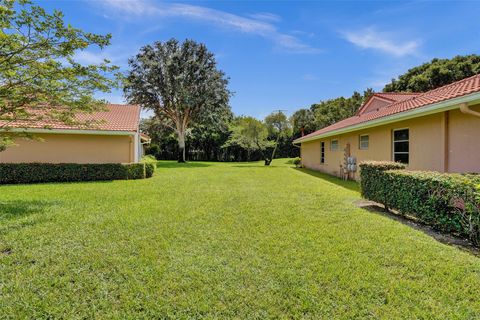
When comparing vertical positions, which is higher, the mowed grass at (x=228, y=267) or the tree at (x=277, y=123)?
the tree at (x=277, y=123)

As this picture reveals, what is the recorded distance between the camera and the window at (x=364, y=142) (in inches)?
478

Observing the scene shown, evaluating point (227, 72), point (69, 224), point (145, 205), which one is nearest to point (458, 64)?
point (227, 72)

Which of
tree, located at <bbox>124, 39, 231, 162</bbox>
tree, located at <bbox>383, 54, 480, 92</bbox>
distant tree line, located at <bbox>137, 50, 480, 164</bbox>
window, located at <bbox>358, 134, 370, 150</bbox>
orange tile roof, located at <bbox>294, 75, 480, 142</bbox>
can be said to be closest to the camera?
orange tile roof, located at <bbox>294, 75, 480, 142</bbox>

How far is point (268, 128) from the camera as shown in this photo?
103ft

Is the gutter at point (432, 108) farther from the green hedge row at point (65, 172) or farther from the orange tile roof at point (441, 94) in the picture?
the green hedge row at point (65, 172)

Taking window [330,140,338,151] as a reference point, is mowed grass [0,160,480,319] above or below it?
below

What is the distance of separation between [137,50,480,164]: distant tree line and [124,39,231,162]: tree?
97.9 inches

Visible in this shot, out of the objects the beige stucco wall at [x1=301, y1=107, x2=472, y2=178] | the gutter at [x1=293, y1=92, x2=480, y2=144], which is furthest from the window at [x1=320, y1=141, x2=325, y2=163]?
the gutter at [x1=293, y1=92, x2=480, y2=144]

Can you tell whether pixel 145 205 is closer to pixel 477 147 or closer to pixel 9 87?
pixel 9 87

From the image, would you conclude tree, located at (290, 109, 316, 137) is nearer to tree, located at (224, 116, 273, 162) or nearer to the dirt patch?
tree, located at (224, 116, 273, 162)

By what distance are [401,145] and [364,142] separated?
2906mm

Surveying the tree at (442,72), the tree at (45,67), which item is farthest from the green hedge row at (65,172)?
the tree at (442,72)

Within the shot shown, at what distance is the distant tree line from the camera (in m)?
27.6

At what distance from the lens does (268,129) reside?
31.4m
